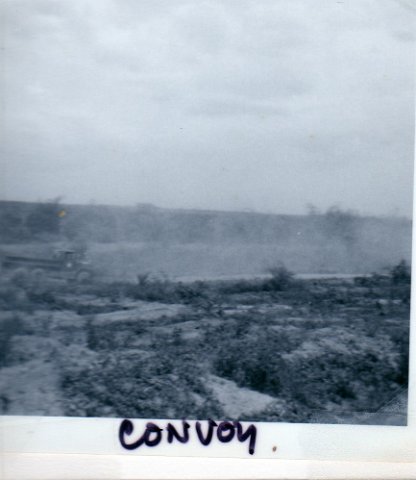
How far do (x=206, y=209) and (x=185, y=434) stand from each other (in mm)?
1206

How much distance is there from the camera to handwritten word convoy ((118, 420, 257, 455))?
149 inches

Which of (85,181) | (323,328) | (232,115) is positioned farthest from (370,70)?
(85,181)

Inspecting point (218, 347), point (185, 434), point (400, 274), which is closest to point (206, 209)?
point (218, 347)

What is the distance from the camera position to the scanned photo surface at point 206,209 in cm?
370

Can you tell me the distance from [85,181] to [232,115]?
0.85 m

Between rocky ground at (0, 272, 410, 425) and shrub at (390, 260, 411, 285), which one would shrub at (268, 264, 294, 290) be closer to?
rocky ground at (0, 272, 410, 425)

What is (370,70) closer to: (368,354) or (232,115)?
(232,115)

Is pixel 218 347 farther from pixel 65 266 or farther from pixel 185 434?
pixel 65 266

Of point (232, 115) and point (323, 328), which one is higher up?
point (232, 115)

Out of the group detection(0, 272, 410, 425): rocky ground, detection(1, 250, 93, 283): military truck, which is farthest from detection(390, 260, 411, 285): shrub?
detection(1, 250, 93, 283): military truck

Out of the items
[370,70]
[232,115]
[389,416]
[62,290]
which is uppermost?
[370,70]

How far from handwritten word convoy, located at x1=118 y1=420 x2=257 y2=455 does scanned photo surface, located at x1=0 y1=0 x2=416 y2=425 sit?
0.25 ft

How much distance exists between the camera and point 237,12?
3.69m

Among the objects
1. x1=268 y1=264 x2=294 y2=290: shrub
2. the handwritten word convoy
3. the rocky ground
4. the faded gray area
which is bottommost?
the handwritten word convoy
